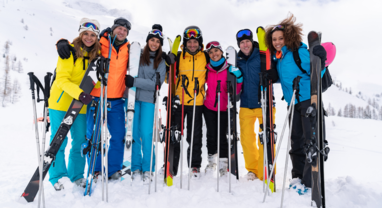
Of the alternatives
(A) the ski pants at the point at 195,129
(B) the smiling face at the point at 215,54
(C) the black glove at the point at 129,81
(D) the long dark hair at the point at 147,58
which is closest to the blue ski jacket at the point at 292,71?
(B) the smiling face at the point at 215,54

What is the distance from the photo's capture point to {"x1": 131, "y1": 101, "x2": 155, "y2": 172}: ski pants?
2.91m

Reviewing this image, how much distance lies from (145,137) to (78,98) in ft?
3.40

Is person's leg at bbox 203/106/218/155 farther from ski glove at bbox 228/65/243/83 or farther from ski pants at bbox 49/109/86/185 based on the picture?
ski pants at bbox 49/109/86/185

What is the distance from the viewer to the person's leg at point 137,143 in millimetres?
2959

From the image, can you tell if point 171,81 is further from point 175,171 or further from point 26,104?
point 26,104

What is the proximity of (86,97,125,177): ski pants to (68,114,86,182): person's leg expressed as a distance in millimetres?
140

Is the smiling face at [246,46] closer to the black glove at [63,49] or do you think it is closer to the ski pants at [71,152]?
the black glove at [63,49]

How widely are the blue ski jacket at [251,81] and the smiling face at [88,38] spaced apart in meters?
2.21

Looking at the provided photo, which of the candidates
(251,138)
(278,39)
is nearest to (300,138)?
(251,138)

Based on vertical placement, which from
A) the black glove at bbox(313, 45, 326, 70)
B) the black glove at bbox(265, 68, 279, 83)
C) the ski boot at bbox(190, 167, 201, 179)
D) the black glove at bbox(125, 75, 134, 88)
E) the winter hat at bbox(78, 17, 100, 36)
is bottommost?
the ski boot at bbox(190, 167, 201, 179)

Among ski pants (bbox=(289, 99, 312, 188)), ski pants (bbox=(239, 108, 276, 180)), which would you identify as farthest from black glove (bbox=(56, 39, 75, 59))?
ski pants (bbox=(289, 99, 312, 188))

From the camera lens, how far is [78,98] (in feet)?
7.70

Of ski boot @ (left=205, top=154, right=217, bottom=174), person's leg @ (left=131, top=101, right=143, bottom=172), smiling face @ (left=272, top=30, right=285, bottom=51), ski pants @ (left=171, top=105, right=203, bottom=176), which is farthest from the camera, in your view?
ski boot @ (left=205, top=154, right=217, bottom=174)

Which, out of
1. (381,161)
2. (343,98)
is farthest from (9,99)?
(343,98)
